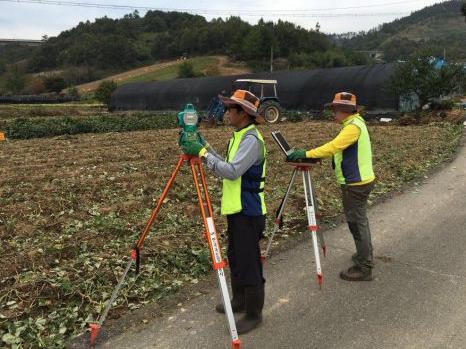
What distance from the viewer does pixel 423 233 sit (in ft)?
23.1

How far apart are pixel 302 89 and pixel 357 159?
87.1 feet

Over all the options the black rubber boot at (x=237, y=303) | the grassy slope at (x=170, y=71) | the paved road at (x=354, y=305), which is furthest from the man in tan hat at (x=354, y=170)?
the grassy slope at (x=170, y=71)

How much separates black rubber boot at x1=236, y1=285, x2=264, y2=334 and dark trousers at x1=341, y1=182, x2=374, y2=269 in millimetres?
1610

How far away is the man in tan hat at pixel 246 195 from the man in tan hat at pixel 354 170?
130cm

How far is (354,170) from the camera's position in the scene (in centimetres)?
527

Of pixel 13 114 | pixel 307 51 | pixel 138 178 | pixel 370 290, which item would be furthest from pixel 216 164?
pixel 307 51

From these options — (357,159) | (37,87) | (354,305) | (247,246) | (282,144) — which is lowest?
(37,87)

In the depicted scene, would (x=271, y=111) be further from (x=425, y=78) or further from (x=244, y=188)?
(x=244, y=188)

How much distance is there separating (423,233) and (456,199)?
2.48m

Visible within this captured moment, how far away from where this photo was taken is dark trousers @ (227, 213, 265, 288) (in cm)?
414

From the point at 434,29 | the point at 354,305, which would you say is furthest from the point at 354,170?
the point at 434,29

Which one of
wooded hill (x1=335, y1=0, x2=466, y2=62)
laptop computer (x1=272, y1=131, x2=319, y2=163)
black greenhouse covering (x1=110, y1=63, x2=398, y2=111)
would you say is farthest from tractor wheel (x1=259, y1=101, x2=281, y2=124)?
wooded hill (x1=335, y1=0, x2=466, y2=62)

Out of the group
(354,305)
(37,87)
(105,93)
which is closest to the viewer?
(354,305)

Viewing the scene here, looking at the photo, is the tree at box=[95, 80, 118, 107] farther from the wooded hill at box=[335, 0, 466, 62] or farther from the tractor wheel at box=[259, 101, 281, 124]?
the wooded hill at box=[335, 0, 466, 62]
